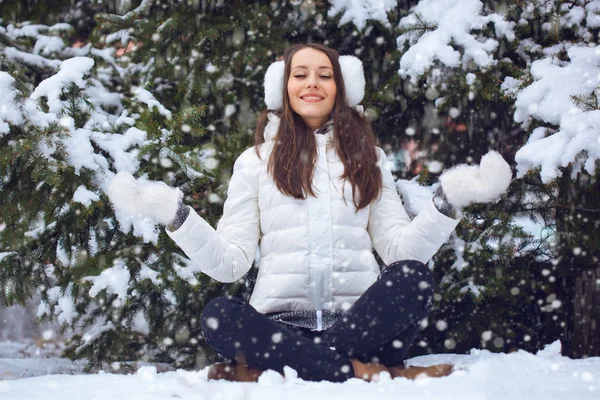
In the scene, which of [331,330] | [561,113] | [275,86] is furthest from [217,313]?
[561,113]

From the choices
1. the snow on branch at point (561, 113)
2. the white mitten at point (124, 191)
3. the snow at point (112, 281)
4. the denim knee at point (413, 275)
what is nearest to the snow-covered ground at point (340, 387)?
the denim knee at point (413, 275)

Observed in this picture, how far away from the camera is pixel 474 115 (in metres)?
4.79

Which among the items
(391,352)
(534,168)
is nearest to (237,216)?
(391,352)

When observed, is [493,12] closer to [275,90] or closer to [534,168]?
[534,168]

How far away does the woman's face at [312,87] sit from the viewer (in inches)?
128

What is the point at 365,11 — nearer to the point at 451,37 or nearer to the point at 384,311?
the point at 451,37

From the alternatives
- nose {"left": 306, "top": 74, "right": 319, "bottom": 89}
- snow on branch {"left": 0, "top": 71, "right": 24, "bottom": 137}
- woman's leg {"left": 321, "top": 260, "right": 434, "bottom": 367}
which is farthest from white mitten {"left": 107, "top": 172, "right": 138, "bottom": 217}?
nose {"left": 306, "top": 74, "right": 319, "bottom": 89}

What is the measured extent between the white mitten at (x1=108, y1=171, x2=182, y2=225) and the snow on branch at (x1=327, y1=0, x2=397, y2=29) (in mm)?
2340

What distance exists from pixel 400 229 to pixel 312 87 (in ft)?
3.03

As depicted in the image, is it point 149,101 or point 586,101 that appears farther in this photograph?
point 149,101

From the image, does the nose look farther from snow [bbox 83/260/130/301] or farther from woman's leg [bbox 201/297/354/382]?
snow [bbox 83/260/130/301]

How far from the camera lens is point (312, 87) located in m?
3.25

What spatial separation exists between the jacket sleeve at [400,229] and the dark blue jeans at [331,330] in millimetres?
206

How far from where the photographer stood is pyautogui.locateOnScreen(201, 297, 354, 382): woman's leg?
2.47 m
